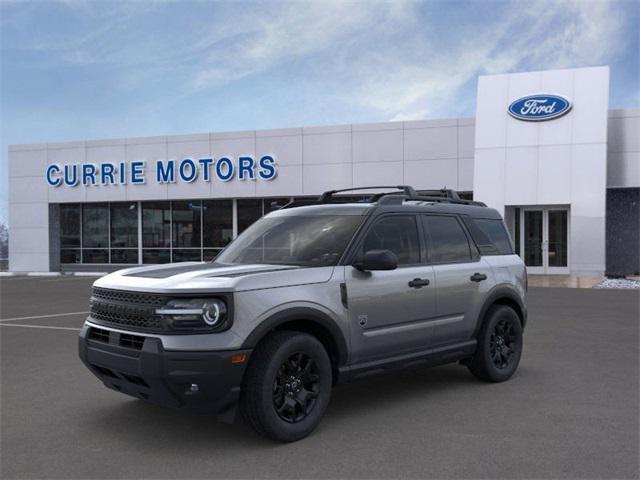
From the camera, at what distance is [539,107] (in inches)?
893

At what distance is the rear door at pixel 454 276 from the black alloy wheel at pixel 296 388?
5.19 feet

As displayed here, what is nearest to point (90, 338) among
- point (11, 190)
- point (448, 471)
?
point (448, 471)

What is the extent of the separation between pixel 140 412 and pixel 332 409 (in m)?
1.72

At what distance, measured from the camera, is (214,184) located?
27969mm

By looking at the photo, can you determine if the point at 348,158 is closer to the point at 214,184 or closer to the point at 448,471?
the point at 214,184

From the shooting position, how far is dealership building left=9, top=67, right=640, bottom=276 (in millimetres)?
22547

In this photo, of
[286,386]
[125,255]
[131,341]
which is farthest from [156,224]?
[286,386]

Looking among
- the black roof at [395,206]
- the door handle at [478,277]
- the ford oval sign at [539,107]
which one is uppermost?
the ford oval sign at [539,107]

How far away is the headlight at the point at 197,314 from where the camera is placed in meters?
4.48

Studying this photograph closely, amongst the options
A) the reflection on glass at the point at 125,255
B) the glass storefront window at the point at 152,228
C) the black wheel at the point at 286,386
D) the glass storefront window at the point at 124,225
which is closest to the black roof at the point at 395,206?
the black wheel at the point at 286,386

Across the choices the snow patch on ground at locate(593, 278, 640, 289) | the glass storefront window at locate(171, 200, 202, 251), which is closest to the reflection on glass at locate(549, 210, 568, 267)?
the snow patch on ground at locate(593, 278, 640, 289)

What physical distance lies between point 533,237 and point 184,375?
71.8ft

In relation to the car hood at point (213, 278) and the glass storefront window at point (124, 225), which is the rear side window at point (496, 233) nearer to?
the car hood at point (213, 278)

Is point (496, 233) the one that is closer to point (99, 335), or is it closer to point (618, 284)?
point (99, 335)
